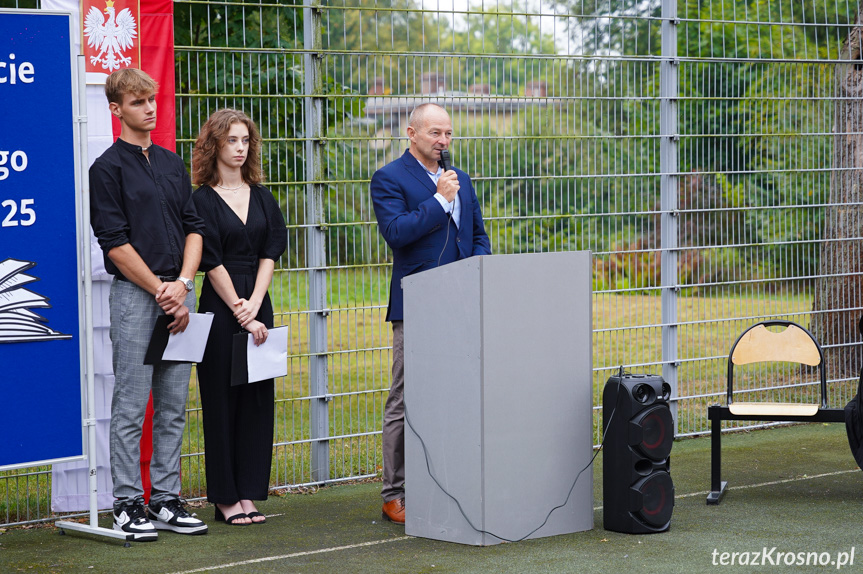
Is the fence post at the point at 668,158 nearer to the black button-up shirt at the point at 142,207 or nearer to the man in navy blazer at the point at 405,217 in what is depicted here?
the man in navy blazer at the point at 405,217

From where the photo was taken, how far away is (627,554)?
171 inches

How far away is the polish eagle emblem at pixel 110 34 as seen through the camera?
509 cm

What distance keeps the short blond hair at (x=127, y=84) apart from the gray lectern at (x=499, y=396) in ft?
4.51

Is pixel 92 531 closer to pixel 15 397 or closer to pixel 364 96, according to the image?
pixel 15 397

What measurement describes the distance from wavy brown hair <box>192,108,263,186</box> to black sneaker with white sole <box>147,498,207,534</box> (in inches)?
57.7

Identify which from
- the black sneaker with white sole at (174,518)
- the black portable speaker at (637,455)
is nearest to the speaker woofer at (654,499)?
the black portable speaker at (637,455)

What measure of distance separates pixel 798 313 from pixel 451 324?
375 centimetres

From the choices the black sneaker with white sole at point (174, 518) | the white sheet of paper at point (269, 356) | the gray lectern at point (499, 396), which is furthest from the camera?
the white sheet of paper at point (269, 356)

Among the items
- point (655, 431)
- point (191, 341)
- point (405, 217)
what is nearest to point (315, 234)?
point (405, 217)

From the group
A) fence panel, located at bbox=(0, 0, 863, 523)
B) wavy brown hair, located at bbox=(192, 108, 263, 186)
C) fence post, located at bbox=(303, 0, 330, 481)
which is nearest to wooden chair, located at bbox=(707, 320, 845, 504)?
fence panel, located at bbox=(0, 0, 863, 523)

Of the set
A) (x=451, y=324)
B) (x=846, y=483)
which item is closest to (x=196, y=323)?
(x=451, y=324)

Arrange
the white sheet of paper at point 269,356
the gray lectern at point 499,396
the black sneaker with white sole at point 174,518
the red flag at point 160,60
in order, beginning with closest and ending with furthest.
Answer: the gray lectern at point 499,396
the black sneaker with white sole at point 174,518
the white sheet of paper at point 269,356
the red flag at point 160,60

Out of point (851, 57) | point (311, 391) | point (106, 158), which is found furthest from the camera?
point (851, 57)

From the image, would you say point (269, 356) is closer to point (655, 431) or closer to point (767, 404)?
point (655, 431)
